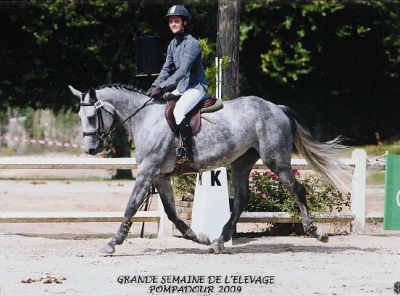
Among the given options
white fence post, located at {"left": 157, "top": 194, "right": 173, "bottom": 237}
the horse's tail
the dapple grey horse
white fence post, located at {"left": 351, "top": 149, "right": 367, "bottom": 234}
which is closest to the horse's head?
the dapple grey horse

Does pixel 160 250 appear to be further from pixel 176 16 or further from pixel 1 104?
pixel 1 104

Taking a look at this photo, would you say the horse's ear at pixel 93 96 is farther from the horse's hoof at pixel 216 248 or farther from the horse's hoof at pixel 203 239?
the horse's hoof at pixel 216 248

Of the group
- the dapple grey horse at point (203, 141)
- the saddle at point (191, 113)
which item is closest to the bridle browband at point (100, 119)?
the dapple grey horse at point (203, 141)

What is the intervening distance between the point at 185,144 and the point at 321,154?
6.94 ft

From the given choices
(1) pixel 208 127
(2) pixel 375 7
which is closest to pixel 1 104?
(2) pixel 375 7

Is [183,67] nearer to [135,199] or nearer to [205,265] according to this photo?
[135,199]

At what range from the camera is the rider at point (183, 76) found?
11.3 metres

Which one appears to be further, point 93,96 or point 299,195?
point 299,195

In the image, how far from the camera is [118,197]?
812 inches

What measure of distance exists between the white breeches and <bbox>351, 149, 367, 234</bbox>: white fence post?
3707 mm

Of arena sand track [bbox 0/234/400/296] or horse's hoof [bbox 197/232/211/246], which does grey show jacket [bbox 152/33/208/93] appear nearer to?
horse's hoof [bbox 197/232/211/246]

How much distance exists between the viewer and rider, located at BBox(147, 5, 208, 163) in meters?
11.3

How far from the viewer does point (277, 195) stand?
1387cm

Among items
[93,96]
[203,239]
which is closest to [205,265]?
[203,239]
